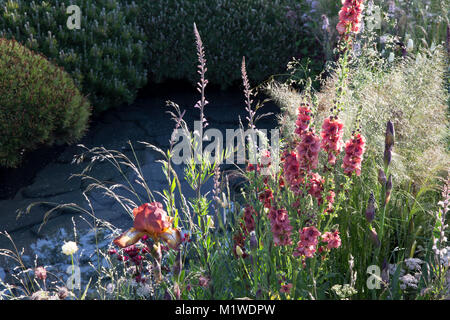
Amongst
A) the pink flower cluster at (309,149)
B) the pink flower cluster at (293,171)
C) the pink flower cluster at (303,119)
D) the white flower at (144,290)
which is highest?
the pink flower cluster at (303,119)

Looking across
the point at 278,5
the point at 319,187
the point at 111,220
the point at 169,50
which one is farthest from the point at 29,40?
the point at 319,187

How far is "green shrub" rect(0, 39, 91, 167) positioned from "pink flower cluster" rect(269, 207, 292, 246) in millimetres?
3322

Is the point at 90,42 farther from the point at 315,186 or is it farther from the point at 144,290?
the point at 315,186

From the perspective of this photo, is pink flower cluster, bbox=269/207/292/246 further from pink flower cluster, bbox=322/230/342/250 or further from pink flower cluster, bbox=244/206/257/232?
pink flower cluster, bbox=244/206/257/232

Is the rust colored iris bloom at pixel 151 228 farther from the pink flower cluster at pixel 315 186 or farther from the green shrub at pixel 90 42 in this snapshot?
the green shrub at pixel 90 42

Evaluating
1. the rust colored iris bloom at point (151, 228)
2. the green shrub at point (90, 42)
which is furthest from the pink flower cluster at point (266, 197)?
the green shrub at point (90, 42)

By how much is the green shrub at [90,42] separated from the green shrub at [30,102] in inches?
16.2

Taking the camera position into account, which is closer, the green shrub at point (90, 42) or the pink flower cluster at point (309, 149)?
the pink flower cluster at point (309, 149)

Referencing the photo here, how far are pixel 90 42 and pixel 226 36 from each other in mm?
1640

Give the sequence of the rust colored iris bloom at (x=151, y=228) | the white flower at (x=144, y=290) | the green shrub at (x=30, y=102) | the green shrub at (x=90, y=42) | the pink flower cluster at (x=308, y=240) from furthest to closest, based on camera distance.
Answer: the green shrub at (x=90, y=42)
the green shrub at (x=30, y=102)
the white flower at (x=144, y=290)
the pink flower cluster at (x=308, y=240)
the rust colored iris bloom at (x=151, y=228)

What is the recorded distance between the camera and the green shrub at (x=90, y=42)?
5598 mm

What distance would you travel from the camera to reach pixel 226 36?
6.48 metres

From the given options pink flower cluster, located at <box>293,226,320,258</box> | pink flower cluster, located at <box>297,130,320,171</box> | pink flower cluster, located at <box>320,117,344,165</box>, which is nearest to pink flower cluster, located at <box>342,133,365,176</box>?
pink flower cluster, located at <box>320,117,344,165</box>

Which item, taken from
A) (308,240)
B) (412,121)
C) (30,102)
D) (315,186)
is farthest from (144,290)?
(30,102)
